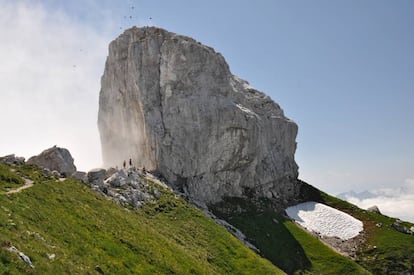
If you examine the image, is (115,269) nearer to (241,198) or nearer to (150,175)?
(150,175)

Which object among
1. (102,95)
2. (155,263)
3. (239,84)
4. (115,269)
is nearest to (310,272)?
(155,263)

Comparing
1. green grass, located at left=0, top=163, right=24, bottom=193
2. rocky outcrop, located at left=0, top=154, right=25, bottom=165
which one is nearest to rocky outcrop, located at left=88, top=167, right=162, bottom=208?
rocky outcrop, located at left=0, top=154, right=25, bottom=165

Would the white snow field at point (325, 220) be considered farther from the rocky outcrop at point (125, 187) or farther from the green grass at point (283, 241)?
the rocky outcrop at point (125, 187)

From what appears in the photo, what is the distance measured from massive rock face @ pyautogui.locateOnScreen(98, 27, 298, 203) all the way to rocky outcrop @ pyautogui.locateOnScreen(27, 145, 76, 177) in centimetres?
2080

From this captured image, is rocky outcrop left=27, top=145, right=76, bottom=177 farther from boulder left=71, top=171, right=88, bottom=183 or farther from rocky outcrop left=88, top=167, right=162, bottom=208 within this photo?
rocky outcrop left=88, top=167, right=162, bottom=208

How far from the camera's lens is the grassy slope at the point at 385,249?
205ft

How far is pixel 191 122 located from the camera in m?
72.8

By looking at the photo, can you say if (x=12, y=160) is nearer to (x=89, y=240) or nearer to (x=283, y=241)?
(x=89, y=240)

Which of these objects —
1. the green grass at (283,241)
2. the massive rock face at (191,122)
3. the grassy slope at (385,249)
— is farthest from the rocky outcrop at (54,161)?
the grassy slope at (385,249)

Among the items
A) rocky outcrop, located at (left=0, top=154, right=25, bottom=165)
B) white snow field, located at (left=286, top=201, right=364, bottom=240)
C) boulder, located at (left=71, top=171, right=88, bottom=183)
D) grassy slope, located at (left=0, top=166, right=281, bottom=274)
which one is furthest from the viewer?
white snow field, located at (left=286, top=201, right=364, bottom=240)

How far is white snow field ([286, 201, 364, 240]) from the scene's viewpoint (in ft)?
244

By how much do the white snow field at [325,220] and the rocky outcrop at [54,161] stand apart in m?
45.2

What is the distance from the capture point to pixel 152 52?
78000 mm

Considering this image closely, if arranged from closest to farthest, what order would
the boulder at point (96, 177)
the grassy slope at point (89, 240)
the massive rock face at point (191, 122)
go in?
the grassy slope at point (89, 240) < the boulder at point (96, 177) < the massive rock face at point (191, 122)
